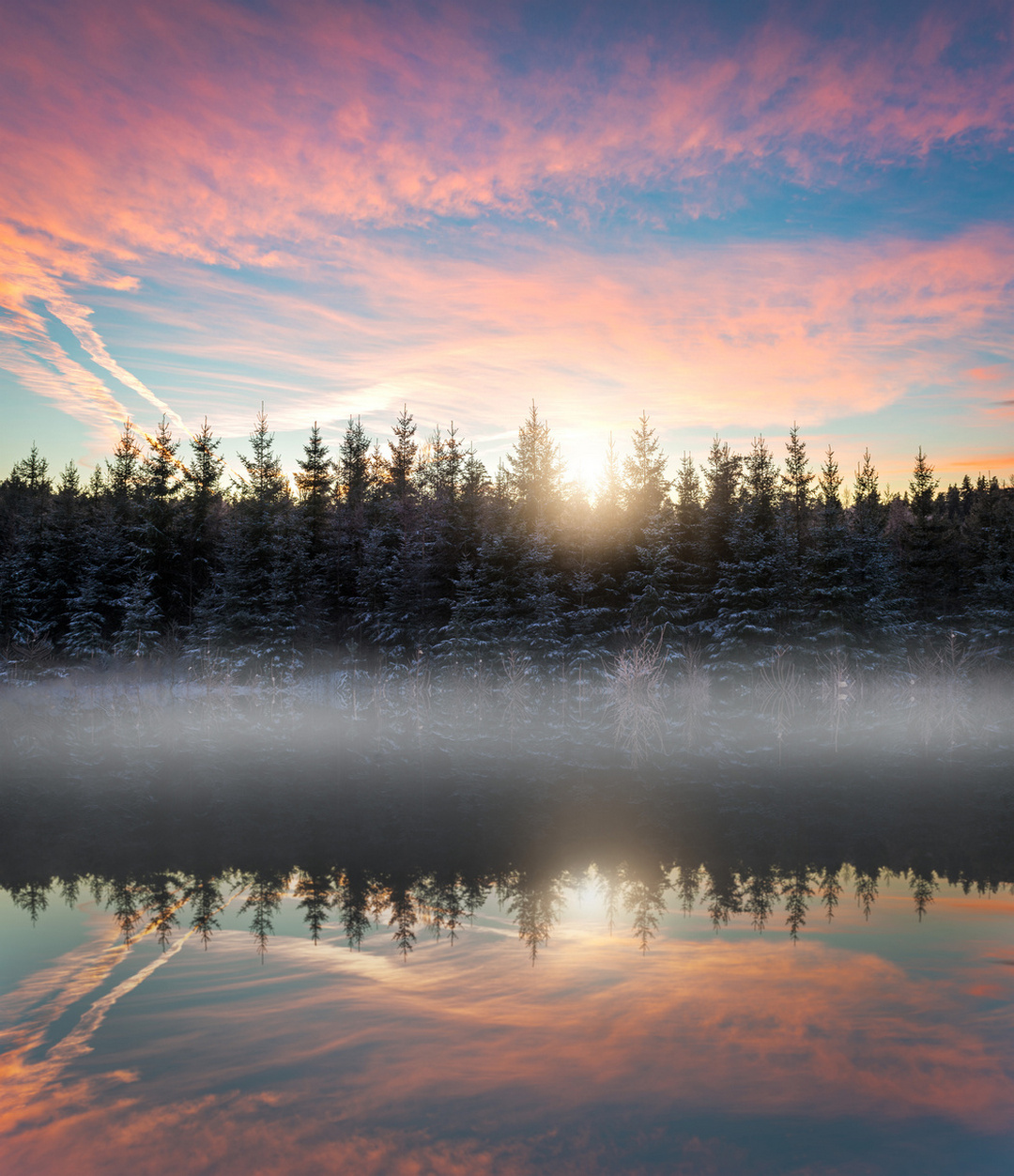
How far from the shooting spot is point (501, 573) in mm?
34344

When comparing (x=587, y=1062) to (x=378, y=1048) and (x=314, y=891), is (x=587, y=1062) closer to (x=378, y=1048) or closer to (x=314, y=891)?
(x=378, y=1048)

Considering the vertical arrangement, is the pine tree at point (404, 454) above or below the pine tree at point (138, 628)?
above

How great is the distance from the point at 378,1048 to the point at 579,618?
2747 cm


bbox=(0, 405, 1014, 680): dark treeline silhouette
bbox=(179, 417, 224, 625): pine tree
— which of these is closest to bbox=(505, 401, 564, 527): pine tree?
bbox=(0, 405, 1014, 680): dark treeline silhouette

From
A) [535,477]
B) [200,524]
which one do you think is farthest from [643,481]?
[200,524]

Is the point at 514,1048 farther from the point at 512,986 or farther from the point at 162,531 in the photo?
the point at 162,531

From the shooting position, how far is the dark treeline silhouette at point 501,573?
32031 millimetres

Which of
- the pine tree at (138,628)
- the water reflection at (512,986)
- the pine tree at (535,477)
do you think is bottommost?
the water reflection at (512,986)

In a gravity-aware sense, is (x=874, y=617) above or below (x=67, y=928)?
above

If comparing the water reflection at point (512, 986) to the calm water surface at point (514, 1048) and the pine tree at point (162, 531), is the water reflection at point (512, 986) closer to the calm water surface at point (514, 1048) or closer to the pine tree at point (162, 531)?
the calm water surface at point (514, 1048)

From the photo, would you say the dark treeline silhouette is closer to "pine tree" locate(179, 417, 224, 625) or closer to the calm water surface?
"pine tree" locate(179, 417, 224, 625)

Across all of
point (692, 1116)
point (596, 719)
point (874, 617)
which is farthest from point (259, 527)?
point (692, 1116)

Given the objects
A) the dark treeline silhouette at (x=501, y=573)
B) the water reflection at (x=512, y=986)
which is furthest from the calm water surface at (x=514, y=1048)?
the dark treeline silhouette at (x=501, y=573)

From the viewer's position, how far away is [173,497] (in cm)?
4541
